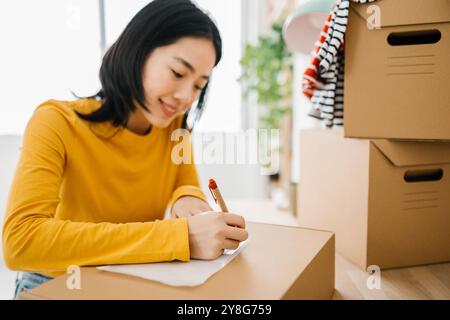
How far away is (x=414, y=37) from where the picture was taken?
2.85 ft

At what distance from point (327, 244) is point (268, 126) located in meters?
2.02

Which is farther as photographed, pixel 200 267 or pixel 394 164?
pixel 394 164

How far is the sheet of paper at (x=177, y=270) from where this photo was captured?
57 cm

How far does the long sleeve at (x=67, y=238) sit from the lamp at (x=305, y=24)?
2.14 feet

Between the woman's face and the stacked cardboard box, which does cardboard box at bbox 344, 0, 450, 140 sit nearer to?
the stacked cardboard box

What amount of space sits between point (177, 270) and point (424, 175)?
642mm

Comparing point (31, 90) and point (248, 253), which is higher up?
point (31, 90)

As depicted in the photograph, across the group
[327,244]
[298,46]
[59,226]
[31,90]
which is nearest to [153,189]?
[59,226]

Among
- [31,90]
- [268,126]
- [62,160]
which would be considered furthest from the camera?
[268,126]

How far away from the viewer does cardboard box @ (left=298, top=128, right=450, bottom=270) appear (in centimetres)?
84

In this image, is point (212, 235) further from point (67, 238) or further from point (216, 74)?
point (216, 74)

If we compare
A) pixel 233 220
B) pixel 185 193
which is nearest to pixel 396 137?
pixel 233 220
